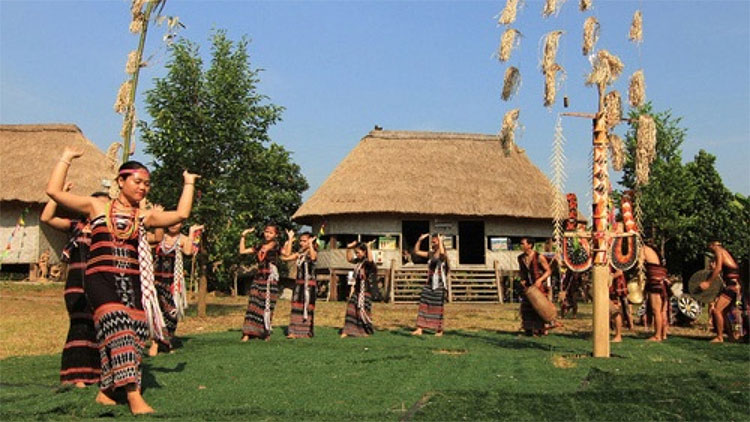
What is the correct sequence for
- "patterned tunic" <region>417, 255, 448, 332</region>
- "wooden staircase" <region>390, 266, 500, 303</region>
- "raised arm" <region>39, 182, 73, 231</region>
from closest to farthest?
"raised arm" <region>39, 182, 73, 231</region>
"patterned tunic" <region>417, 255, 448, 332</region>
"wooden staircase" <region>390, 266, 500, 303</region>

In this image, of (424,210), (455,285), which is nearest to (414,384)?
(455,285)

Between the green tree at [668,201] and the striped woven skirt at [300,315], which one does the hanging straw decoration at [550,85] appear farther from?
the green tree at [668,201]

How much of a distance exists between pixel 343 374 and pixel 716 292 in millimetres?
7772

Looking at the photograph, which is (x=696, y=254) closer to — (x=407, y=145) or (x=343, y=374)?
(x=407, y=145)

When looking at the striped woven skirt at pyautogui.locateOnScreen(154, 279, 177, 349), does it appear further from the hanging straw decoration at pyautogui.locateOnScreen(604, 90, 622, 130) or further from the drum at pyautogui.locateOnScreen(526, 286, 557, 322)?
the hanging straw decoration at pyautogui.locateOnScreen(604, 90, 622, 130)

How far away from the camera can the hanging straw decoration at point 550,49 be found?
8.73m

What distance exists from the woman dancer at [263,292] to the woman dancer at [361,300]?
55.8 inches

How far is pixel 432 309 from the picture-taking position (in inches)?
462

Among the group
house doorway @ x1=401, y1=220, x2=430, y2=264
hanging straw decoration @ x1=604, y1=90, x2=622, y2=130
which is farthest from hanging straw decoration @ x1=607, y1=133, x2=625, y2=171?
house doorway @ x1=401, y1=220, x2=430, y2=264

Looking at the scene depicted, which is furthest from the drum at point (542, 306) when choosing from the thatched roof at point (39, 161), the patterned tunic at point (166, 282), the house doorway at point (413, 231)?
the thatched roof at point (39, 161)

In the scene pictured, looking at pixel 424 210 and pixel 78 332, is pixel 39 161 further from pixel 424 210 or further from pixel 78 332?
pixel 78 332

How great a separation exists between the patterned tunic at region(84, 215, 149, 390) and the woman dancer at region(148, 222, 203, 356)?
11.3 feet

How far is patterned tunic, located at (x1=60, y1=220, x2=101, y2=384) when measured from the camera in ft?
20.4

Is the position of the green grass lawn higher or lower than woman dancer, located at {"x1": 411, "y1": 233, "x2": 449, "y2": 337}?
lower
